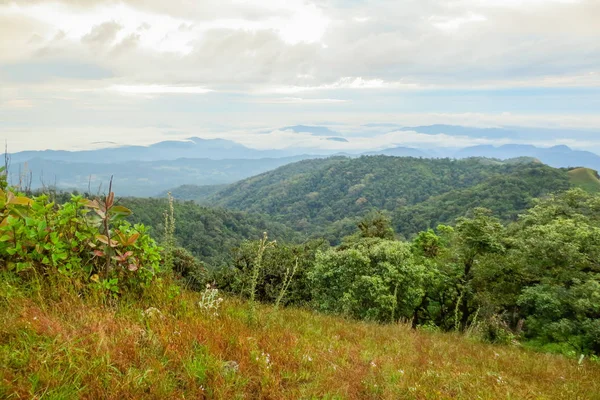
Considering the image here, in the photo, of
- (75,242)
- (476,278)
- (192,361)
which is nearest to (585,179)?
(476,278)

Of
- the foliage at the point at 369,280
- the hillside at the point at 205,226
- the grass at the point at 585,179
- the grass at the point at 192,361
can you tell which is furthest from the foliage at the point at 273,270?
the grass at the point at 585,179

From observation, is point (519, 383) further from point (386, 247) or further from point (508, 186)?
point (508, 186)

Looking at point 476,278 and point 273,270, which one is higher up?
point 476,278

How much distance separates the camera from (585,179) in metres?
138

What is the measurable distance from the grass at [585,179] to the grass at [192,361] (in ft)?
542

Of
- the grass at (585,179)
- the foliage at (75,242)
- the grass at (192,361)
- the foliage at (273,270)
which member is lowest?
the foliage at (273,270)

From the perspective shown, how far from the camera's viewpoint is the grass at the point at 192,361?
265 cm

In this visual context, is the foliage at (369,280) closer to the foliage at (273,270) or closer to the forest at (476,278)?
the forest at (476,278)

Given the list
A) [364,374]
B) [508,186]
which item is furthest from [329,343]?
[508,186]

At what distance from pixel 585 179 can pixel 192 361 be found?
7080 inches

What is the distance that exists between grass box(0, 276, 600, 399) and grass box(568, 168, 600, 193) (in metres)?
165

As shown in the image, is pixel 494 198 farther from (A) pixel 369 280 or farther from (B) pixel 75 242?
(B) pixel 75 242

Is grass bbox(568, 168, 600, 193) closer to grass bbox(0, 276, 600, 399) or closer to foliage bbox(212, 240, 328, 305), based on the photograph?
foliage bbox(212, 240, 328, 305)

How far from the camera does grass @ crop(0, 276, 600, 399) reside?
2650 mm
